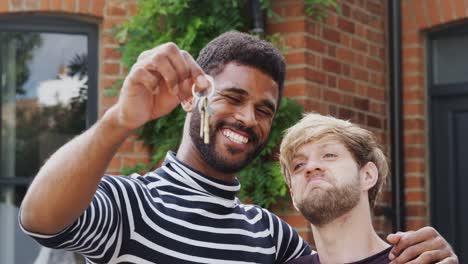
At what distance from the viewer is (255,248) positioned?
8.96 feet

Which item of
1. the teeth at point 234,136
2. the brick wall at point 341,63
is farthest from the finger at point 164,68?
the brick wall at point 341,63

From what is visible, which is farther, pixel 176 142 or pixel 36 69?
pixel 36 69

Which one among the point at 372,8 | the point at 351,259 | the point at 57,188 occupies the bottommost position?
the point at 351,259

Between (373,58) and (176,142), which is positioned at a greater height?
(373,58)

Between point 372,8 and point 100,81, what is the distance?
170 centimetres

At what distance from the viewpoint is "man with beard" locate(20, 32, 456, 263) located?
2.07 metres

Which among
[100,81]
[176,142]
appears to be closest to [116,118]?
[176,142]

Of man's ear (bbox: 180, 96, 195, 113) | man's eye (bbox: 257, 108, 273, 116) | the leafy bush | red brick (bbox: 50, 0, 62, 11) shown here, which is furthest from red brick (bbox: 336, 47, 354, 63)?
man's ear (bbox: 180, 96, 195, 113)

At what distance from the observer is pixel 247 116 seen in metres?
2.65

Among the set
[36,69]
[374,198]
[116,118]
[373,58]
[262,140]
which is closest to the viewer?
[116,118]

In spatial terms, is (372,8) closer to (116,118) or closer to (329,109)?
(329,109)

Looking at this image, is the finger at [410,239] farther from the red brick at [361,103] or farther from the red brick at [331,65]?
the red brick at [361,103]

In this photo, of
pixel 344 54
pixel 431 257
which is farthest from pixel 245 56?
pixel 344 54

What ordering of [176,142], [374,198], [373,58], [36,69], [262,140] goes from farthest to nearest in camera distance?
[373,58] < [36,69] < [176,142] < [374,198] < [262,140]
